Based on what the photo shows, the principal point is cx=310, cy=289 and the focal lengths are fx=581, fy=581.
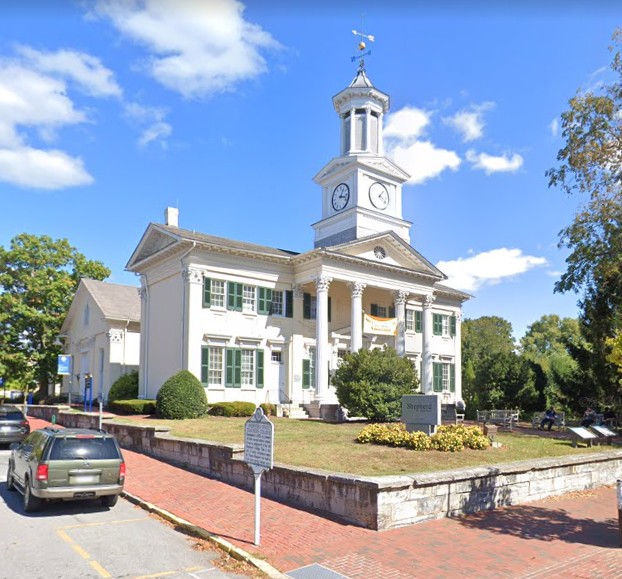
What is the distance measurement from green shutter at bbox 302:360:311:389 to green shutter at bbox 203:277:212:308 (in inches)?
260

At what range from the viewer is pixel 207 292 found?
94.2 ft

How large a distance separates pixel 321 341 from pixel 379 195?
39.2 feet

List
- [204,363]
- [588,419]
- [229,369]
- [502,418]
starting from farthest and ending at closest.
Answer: [229,369], [204,363], [502,418], [588,419]

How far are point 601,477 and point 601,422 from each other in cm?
1242

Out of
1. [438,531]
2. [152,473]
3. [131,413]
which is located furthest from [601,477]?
[131,413]

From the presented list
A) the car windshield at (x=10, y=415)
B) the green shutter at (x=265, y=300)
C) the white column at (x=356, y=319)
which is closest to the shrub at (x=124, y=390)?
the green shutter at (x=265, y=300)

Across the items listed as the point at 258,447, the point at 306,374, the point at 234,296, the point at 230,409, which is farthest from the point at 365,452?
the point at 306,374

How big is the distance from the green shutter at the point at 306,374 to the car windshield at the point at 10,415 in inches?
575

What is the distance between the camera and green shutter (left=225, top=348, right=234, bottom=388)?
29.2 metres

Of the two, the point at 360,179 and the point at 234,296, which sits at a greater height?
the point at 360,179

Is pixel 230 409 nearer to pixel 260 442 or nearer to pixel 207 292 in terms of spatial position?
pixel 207 292

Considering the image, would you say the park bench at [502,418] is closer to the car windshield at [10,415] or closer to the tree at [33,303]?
the car windshield at [10,415]

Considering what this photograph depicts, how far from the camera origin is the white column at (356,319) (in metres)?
31.0

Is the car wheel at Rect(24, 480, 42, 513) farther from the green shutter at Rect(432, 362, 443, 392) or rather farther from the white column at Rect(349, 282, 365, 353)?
the green shutter at Rect(432, 362, 443, 392)
